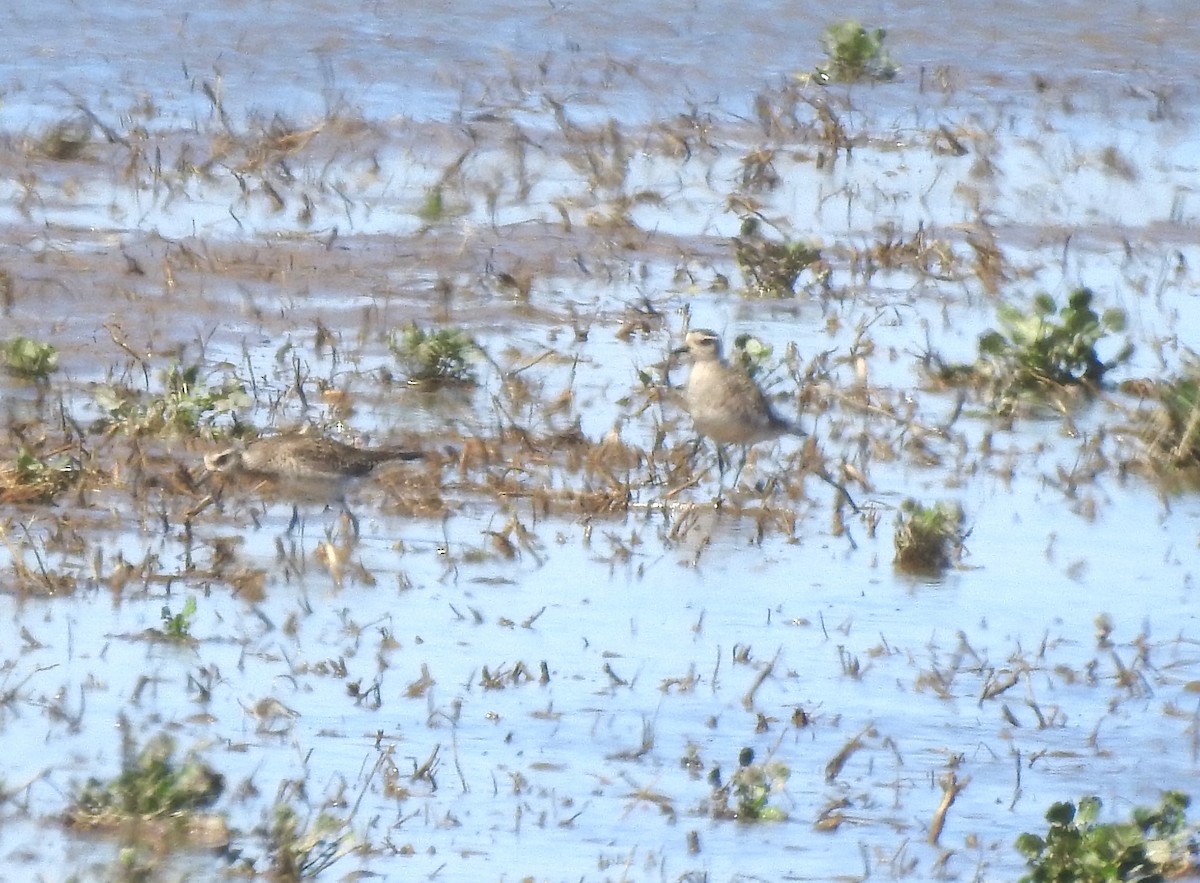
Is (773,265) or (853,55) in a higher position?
(853,55)

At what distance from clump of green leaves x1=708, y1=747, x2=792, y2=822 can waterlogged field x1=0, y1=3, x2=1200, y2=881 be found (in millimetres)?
20

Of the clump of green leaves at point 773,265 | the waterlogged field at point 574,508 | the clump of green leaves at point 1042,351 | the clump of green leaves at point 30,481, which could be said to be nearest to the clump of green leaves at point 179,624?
the waterlogged field at point 574,508

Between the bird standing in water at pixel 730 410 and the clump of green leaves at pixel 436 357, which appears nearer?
the bird standing in water at pixel 730 410

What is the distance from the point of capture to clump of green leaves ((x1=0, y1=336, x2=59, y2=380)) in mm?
11180

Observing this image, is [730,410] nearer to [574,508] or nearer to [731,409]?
[731,409]

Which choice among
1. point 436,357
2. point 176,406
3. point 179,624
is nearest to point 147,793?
point 179,624

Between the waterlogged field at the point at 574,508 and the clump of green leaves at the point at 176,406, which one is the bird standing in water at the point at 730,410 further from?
the clump of green leaves at the point at 176,406

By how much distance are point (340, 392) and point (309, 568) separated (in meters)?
2.47

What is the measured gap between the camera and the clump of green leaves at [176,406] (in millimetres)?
10523

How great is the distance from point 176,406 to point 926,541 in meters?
3.01

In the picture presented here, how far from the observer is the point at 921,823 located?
7.23m

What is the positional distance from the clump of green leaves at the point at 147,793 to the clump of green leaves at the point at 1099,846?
2031 millimetres

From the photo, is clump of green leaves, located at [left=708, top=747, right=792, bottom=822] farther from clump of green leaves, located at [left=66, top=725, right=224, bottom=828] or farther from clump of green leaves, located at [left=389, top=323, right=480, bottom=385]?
clump of green leaves, located at [left=389, top=323, right=480, bottom=385]

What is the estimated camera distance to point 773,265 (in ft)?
45.3
